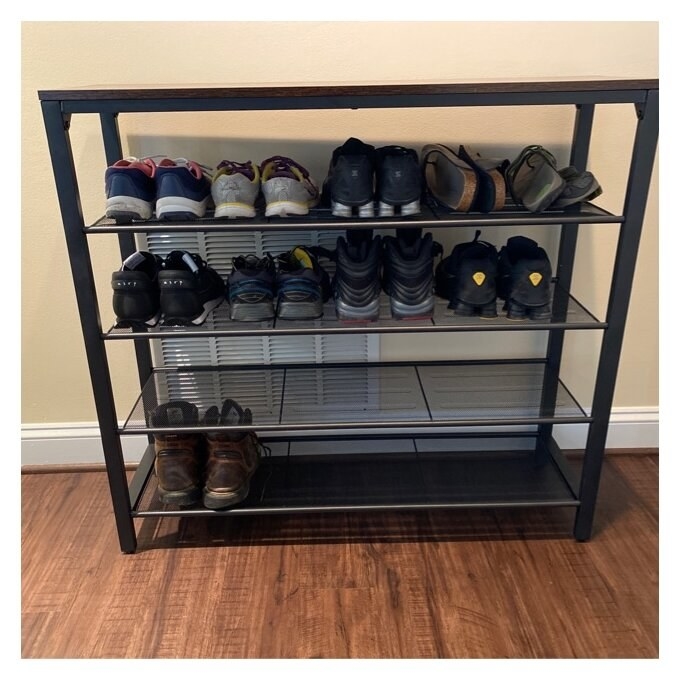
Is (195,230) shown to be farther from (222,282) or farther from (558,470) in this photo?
(558,470)

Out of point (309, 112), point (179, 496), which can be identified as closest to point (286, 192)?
point (309, 112)

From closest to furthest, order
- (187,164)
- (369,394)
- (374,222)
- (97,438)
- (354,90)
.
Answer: (354,90)
(374,222)
(187,164)
(369,394)
(97,438)

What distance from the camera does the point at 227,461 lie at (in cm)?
170

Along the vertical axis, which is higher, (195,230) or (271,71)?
(271,71)

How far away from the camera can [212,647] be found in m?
1.45

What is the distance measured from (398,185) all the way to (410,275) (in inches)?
9.0

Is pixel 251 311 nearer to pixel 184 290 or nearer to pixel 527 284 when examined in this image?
pixel 184 290

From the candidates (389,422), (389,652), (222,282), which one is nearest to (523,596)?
(389,652)

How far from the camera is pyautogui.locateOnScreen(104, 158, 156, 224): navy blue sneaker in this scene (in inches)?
55.6

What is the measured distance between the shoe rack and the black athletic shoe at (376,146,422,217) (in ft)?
0.16
